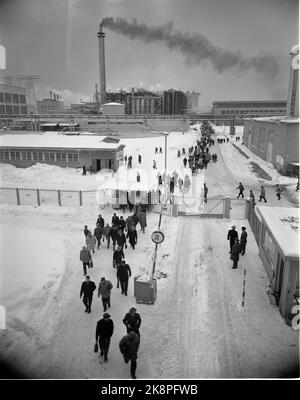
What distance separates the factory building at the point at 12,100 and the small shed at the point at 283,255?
254 ft

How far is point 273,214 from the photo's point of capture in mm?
10500

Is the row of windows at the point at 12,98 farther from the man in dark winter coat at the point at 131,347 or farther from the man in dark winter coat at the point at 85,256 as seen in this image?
the man in dark winter coat at the point at 131,347

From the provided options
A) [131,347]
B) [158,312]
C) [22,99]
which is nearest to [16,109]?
[22,99]

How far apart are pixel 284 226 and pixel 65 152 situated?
76.0ft

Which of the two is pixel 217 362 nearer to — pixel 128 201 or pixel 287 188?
pixel 128 201

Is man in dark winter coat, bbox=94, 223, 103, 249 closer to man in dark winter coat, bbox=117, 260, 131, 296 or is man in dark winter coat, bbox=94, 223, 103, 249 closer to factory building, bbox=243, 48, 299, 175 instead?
man in dark winter coat, bbox=117, 260, 131, 296

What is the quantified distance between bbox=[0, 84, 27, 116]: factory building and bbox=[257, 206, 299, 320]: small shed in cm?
7754

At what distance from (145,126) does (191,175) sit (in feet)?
142

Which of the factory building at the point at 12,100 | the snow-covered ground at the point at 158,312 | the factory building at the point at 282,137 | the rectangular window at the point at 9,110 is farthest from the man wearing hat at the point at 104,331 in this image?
the rectangular window at the point at 9,110

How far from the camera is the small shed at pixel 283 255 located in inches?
311

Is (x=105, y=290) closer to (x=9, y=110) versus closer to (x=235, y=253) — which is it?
(x=235, y=253)

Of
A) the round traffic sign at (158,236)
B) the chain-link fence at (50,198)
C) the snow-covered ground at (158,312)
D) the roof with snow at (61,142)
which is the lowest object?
the snow-covered ground at (158,312)

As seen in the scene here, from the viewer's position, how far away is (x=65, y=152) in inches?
1152

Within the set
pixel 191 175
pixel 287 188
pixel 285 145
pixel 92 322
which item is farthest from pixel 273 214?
pixel 285 145
